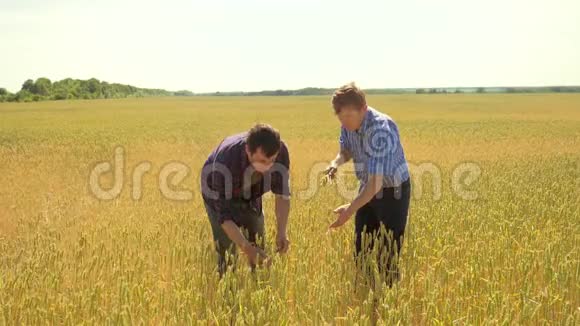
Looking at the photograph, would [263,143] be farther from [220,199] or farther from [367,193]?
[367,193]

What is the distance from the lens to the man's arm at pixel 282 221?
3752 millimetres

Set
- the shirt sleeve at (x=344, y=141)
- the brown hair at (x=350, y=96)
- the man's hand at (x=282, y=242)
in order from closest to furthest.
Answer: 1. the brown hair at (x=350, y=96)
2. the man's hand at (x=282, y=242)
3. the shirt sleeve at (x=344, y=141)

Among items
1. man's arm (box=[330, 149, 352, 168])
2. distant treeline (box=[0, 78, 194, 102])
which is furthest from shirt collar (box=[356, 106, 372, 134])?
distant treeline (box=[0, 78, 194, 102])

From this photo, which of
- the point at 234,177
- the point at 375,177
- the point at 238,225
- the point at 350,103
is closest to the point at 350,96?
the point at 350,103

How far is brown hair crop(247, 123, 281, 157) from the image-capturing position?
10.3ft

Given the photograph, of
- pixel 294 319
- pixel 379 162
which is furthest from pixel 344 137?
pixel 294 319

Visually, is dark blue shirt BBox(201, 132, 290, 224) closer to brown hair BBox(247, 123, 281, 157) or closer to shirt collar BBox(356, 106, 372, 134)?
brown hair BBox(247, 123, 281, 157)

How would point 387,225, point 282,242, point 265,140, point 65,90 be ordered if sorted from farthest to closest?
1. point 65,90
2. point 387,225
3. point 282,242
4. point 265,140

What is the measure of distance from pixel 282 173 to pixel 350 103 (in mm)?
644

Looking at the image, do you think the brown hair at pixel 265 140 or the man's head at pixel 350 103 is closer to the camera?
the brown hair at pixel 265 140

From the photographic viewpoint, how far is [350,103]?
3594 millimetres

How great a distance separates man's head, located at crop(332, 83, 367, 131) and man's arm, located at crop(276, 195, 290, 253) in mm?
691

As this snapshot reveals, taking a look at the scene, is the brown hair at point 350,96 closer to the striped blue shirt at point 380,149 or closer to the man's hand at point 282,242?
the striped blue shirt at point 380,149

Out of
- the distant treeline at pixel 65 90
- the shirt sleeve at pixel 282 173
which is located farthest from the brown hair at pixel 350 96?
the distant treeline at pixel 65 90
